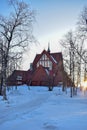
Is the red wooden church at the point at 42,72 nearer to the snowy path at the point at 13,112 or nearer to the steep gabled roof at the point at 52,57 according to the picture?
the steep gabled roof at the point at 52,57

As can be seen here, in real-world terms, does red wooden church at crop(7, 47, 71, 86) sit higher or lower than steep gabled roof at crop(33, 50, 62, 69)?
lower

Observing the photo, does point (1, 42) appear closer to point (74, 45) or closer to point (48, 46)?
point (74, 45)

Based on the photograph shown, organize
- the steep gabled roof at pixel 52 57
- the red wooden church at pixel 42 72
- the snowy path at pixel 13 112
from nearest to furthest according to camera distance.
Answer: the snowy path at pixel 13 112
the red wooden church at pixel 42 72
the steep gabled roof at pixel 52 57

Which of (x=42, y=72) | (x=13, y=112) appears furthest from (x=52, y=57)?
(x=13, y=112)

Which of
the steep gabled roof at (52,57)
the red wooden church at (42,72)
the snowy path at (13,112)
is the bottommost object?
the snowy path at (13,112)

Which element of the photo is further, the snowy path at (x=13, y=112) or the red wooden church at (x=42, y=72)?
the red wooden church at (x=42, y=72)

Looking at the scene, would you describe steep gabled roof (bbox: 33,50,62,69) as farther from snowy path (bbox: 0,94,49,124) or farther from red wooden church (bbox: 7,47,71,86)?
snowy path (bbox: 0,94,49,124)

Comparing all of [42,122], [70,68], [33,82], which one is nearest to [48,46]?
[33,82]

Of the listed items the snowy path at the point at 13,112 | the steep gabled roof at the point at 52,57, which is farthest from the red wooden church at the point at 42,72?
the snowy path at the point at 13,112

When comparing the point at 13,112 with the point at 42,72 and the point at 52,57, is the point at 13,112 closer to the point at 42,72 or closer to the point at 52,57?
the point at 42,72

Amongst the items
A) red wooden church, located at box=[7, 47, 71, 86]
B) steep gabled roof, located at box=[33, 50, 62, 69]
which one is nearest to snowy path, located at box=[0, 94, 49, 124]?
red wooden church, located at box=[7, 47, 71, 86]

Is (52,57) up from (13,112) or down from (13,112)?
up

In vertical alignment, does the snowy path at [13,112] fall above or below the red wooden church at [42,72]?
below

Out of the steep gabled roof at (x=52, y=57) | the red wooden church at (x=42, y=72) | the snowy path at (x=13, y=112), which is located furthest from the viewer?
the steep gabled roof at (x=52, y=57)
